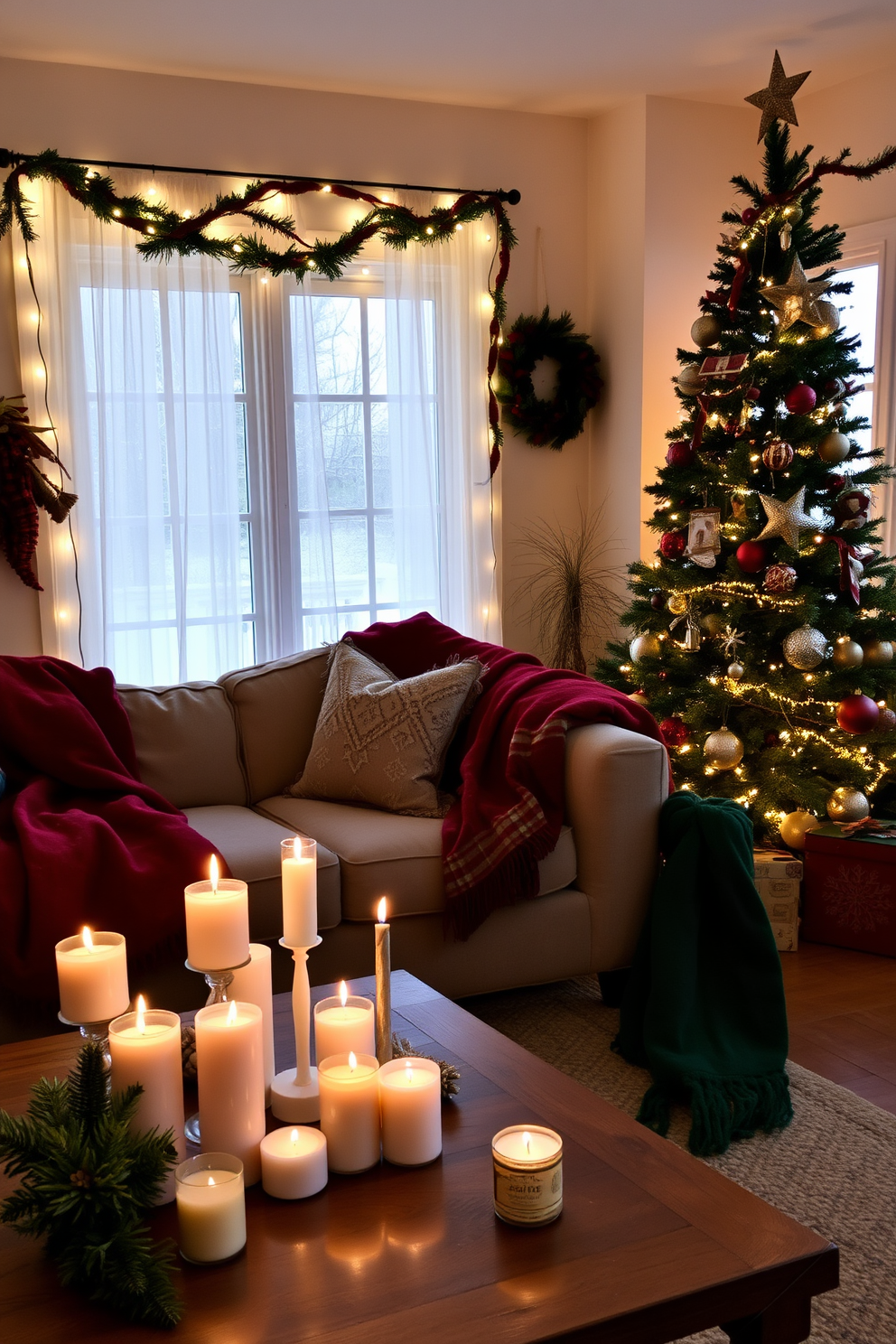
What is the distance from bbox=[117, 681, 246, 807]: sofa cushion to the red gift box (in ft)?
5.41

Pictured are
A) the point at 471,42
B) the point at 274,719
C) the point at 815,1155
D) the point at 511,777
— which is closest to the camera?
the point at 815,1155

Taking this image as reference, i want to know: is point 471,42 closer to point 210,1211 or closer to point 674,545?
point 674,545

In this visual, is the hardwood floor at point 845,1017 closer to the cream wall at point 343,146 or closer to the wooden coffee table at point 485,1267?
the wooden coffee table at point 485,1267

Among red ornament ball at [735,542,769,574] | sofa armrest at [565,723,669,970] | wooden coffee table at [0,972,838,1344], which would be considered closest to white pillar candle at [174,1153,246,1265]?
wooden coffee table at [0,972,838,1344]

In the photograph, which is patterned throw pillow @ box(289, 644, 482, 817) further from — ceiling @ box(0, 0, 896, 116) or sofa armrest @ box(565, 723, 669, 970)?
ceiling @ box(0, 0, 896, 116)

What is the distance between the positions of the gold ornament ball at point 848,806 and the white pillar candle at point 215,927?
97.0 inches

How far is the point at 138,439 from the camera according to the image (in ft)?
13.5

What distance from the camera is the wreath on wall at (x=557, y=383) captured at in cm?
464

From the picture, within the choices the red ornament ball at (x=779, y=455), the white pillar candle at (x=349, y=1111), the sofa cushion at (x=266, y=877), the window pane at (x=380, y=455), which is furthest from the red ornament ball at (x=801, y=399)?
Answer: the white pillar candle at (x=349, y=1111)

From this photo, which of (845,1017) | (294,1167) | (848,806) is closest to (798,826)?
(848,806)

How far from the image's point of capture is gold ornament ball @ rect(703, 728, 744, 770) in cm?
346

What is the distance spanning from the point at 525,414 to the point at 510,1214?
3826 mm

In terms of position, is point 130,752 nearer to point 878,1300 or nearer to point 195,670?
point 195,670

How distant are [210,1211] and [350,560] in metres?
3.52
